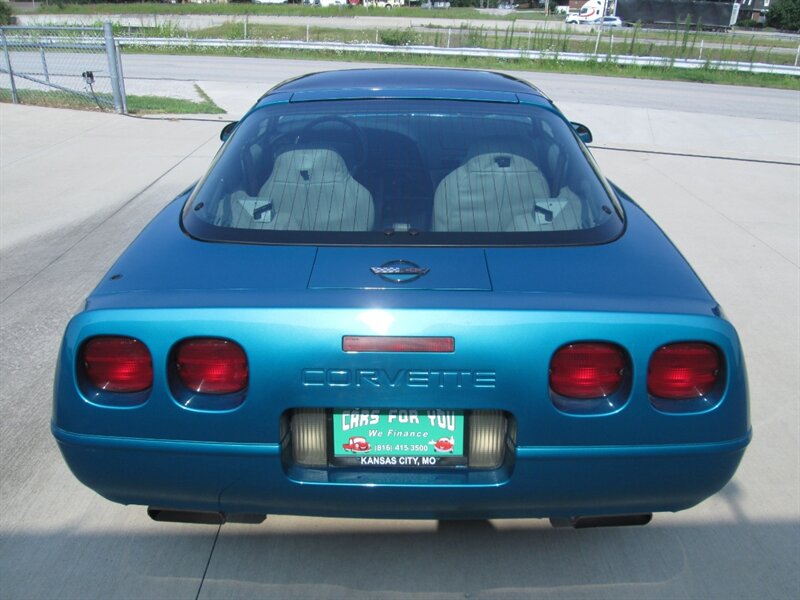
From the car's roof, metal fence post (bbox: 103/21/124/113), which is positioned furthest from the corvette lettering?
metal fence post (bbox: 103/21/124/113)

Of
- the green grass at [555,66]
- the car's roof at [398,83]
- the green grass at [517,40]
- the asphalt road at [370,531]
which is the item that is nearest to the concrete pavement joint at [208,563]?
the asphalt road at [370,531]

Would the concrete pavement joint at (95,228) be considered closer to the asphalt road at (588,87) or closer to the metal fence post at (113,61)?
the metal fence post at (113,61)

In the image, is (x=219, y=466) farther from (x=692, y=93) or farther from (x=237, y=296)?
(x=692, y=93)

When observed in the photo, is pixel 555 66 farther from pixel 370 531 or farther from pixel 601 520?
pixel 601 520

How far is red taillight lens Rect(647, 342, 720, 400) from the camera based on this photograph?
2.16 metres

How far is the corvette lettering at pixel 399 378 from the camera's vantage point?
2.06 metres

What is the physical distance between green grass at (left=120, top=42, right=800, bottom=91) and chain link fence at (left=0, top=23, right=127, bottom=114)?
10.7 meters

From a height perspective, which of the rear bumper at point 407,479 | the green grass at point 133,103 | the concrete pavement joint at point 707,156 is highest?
the rear bumper at point 407,479

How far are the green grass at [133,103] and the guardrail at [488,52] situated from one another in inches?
571

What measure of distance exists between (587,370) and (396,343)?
1.78 ft

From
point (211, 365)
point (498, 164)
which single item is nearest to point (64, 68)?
point (498, 164)

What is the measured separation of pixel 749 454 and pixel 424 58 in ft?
82.3

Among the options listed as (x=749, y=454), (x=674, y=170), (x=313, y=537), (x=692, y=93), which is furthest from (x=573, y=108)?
(x=313, y=537)

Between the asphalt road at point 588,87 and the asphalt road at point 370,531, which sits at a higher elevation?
the asphalt road at point 370,531
